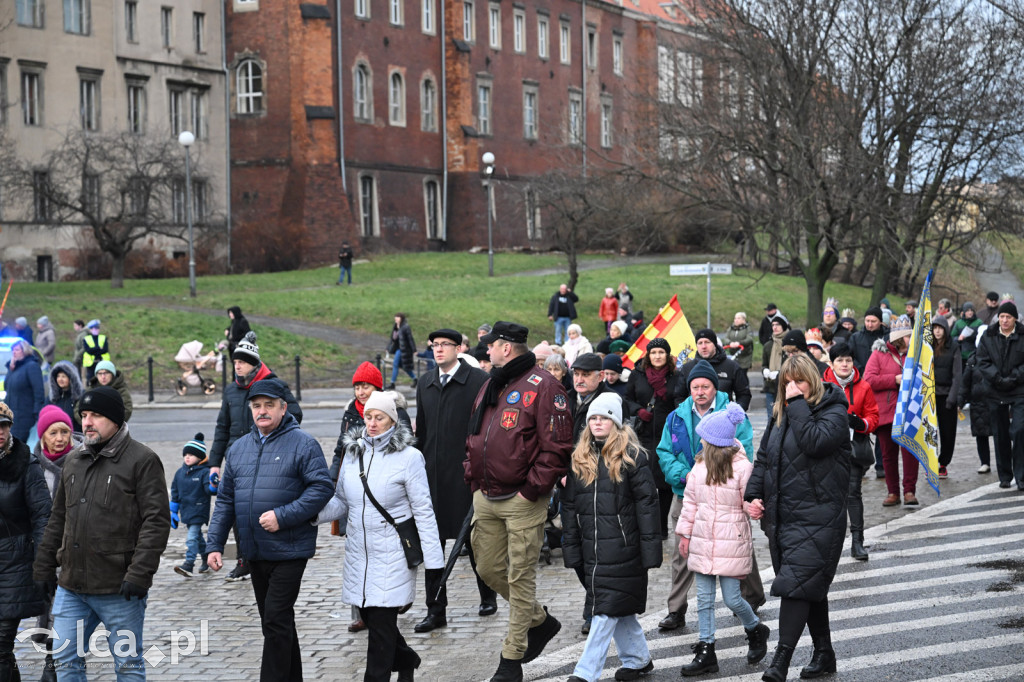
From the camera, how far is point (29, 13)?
169 feet

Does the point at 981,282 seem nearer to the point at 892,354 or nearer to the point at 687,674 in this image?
the point at 892,354

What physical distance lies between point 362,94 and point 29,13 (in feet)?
48.5

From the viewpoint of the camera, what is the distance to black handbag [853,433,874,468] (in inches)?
452

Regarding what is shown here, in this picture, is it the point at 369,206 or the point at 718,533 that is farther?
the point at 369,206

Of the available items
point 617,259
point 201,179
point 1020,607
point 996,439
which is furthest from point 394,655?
point 617,259

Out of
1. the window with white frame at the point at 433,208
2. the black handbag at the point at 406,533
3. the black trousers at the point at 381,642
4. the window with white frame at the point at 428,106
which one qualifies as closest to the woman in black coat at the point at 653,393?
the black handbag at the point at 406,533

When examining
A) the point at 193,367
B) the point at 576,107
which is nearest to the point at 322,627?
the point at 193,367

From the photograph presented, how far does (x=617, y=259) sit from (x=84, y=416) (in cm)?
5927

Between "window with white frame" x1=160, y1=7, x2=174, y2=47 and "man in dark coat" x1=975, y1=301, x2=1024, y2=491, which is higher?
"window with white frame" x1=160, y1=7, x2=174, y2=47

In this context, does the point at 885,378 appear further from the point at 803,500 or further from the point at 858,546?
the point at 803,500

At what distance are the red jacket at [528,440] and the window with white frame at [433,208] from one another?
184 feet

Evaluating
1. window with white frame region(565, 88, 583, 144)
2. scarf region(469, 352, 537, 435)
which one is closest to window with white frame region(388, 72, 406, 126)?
window with white frame region(565, 88, 583, 144)

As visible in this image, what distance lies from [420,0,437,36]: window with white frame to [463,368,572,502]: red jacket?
57457 millimetres

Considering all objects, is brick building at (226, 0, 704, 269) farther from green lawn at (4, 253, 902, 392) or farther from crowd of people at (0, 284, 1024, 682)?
crowd of people at (0, 284, 1024, 682)
